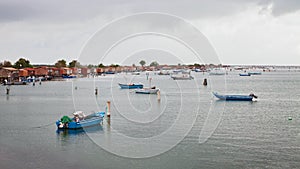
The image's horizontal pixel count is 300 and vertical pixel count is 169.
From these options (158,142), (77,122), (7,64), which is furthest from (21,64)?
(158,142)

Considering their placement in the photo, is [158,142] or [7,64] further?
[7,64]

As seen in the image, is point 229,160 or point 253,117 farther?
point 253,117

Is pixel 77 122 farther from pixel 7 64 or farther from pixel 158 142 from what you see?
pixel 7 64

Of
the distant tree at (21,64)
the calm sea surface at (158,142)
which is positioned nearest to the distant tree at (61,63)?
the distant tree at (21,64)

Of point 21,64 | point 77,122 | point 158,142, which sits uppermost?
point 21,64

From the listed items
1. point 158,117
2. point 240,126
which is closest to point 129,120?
point 158,117

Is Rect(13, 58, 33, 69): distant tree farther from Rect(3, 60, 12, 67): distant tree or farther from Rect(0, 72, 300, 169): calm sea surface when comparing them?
Rect(0, 72, 300, 169): calm sea surface

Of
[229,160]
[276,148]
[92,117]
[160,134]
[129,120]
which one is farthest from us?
[129,120]

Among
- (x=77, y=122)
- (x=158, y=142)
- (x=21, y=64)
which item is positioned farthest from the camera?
(x=21, y=64)

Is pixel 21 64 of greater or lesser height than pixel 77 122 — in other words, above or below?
above

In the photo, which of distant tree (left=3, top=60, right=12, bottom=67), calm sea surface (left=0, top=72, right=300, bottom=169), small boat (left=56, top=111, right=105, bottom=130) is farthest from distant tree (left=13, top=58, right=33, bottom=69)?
small boat (left=56, top=111, right=105, bottom=130)

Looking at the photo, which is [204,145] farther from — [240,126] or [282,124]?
[282,124]

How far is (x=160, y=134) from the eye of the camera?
17484 mm

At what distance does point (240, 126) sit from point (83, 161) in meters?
9.94
